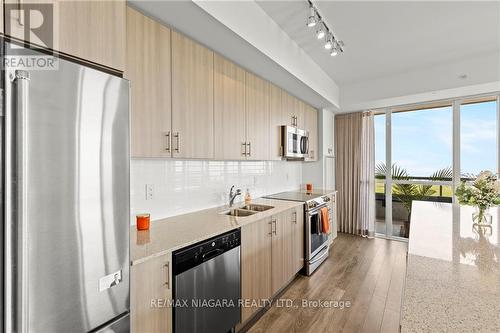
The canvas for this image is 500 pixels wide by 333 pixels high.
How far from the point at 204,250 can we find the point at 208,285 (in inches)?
10.4

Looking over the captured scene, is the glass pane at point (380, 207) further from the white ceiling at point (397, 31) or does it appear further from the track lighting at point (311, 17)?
the track lighting at point (311, 17)

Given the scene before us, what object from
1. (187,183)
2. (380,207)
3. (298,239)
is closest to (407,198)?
(380,207)

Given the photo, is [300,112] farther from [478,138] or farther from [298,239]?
[478,138]

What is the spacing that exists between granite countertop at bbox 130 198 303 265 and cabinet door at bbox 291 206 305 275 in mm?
469

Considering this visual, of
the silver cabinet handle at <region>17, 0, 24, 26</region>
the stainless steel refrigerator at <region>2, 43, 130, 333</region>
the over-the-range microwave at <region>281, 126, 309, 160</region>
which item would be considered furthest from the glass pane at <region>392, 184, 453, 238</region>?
the silver cabinet handle at <region>17, 0, 24, 26</region>

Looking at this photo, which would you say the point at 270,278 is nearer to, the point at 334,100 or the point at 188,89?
the point at 188,89

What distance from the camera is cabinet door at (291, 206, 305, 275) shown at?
2.87m

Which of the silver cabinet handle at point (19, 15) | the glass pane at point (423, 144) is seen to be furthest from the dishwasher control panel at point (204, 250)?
the glass pane at point (423, 144)

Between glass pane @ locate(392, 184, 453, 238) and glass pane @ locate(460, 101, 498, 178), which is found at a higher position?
glass pane @ locate(460, 101, 498, 178)

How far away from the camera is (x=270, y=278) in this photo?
240 centimetres

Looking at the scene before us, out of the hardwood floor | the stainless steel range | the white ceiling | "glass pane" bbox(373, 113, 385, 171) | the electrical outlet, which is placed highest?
the white ceiling

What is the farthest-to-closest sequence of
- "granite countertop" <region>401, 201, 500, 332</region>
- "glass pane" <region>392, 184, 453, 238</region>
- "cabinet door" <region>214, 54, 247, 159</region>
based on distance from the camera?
"glass pane" <region>392, 184, 453, 238</region> < "cabinet door" <region>214, 54, 247, 159</region> < "granite countertop" <region>401, 201, 500, 332</region>

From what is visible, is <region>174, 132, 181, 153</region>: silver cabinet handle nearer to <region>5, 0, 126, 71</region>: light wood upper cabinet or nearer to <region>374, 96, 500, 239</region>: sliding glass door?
<region>5, 0, 126, 71</region>: light wood upper cabinet

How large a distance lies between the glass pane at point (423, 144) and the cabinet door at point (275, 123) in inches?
104
